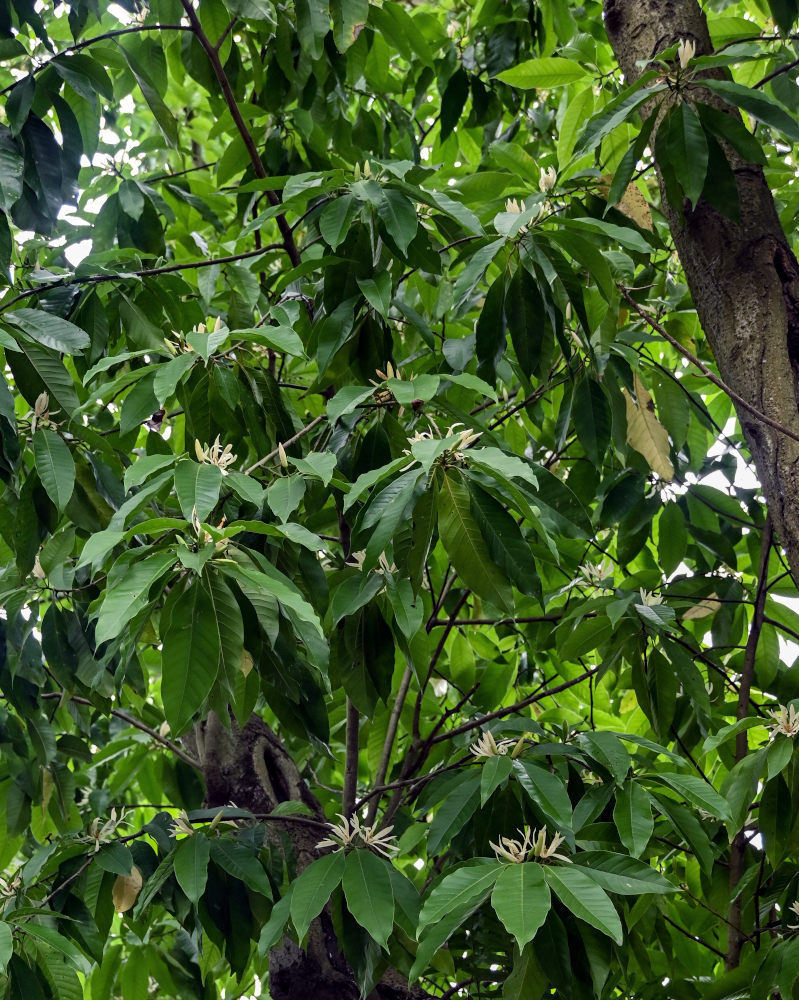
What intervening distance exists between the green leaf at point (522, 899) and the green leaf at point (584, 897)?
0.02 m

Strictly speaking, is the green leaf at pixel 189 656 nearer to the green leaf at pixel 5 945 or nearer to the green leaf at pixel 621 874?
the green leaf at pixel 5 945

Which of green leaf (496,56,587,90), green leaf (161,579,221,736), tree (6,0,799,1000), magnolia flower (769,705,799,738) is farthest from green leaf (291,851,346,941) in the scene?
green leaf (496,56,587,90)

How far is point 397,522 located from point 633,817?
24.6 inches

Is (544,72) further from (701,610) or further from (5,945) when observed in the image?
(5,945)

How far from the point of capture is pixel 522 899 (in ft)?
4.27

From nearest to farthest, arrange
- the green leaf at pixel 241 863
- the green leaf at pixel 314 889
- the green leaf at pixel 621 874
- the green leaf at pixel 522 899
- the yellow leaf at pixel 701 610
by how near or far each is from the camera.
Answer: the green leaf at pixel 522 899, the green leaf at pixel 621 874, the green leaf at pixel 314 889, the green leaf at pixel 241 863, the yellow leaf at pixel 701 610

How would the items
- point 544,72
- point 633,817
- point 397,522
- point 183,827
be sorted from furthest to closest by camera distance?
point 544,72 → point 183,827 → point 633,817 → point 397,522

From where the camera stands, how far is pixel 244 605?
1.44 meters

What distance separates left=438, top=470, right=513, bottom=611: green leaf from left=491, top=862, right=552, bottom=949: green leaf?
35 cm

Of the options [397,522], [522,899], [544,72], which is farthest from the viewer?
Result: [544,72]

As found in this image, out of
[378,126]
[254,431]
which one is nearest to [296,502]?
[254,431]

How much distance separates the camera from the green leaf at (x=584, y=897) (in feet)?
4.13

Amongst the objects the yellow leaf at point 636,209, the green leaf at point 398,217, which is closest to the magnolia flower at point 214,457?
the green leaf at point 398,217

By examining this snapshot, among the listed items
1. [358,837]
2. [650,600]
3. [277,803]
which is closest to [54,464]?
[358,837]
